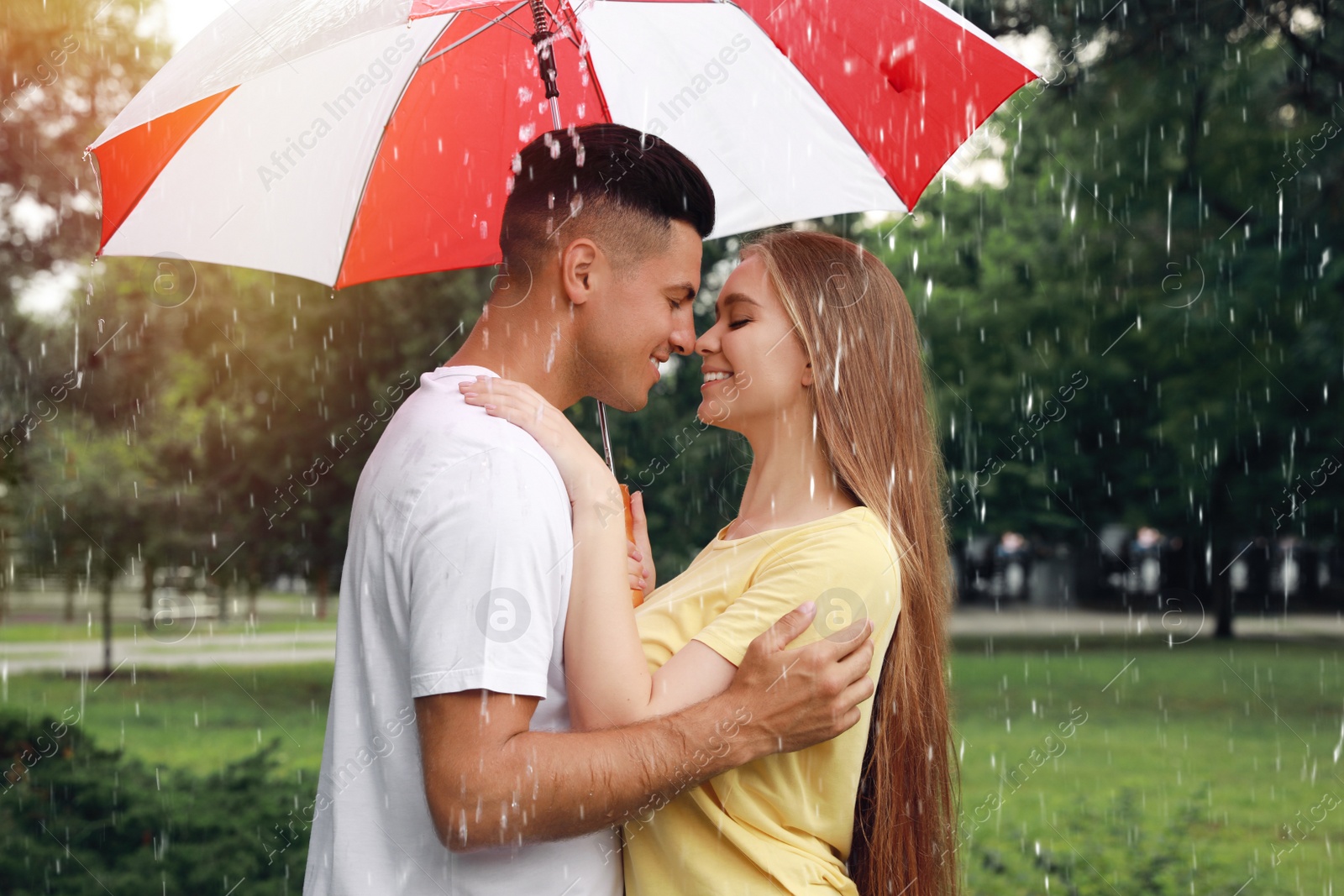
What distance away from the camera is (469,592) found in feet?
6.89

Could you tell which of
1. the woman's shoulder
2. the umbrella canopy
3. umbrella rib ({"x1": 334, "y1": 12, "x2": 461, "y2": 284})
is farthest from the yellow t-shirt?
umbrella rib ({"x1": 334, "y1": 12, "x2": 461, "y2": 284})

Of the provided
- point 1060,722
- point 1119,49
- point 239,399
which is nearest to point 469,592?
point 1119,49

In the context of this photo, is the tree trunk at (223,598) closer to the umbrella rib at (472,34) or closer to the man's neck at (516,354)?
the umbrella rib at (472,34)

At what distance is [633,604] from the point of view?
2.73m

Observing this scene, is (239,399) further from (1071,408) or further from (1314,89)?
(1314,89)

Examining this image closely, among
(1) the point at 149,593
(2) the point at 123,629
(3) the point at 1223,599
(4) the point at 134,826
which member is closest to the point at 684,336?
(4) the point at 134,826

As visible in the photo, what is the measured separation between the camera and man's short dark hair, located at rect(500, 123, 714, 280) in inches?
108

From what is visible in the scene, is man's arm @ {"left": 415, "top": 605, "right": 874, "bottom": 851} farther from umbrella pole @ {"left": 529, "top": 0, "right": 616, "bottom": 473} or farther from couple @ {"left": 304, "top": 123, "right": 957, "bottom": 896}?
umbrella pole @ {"left": 529, "top": 0, "right": 616, "bottom": 473}

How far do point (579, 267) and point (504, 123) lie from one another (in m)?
1.13

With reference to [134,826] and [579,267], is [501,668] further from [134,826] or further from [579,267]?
[134,826]

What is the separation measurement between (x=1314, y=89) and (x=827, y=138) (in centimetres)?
774

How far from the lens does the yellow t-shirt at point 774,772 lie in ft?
8.25

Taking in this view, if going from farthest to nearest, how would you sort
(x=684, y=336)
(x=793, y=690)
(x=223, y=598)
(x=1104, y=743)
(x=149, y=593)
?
(x=223, y=598) → (x=149, y=593) → (x=1104, y=743) → (x=684, y=336) → (x=793, y=690)

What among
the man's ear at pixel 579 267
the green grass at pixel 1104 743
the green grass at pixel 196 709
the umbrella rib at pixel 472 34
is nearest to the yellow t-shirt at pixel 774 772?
the man's ear at pixel 579 267
